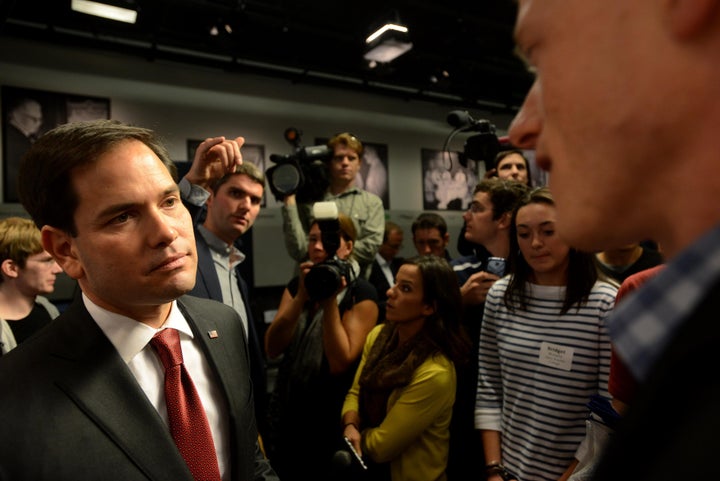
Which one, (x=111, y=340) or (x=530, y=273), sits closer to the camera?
(x=111, y=340)

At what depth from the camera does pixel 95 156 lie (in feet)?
3.59

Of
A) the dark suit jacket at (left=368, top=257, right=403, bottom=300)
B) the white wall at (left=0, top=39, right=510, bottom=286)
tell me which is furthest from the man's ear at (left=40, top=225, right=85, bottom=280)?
the white wall at (left=0, top=39, right=510, bottom=286)

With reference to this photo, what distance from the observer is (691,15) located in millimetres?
380

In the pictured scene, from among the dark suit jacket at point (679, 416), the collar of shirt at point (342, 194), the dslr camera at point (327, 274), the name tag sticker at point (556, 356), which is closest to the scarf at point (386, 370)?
the dslr camera at point (327, 274)

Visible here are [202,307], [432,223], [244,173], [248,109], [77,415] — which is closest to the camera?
[77,415]

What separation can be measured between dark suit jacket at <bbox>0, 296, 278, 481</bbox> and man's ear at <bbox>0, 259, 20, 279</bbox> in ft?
5.88

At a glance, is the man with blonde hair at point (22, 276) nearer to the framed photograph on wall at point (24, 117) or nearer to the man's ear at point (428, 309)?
the man's ear at point (428, 309)

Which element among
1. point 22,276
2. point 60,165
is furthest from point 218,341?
point 22,276

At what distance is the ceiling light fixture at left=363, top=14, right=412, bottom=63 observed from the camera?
17.1 feet

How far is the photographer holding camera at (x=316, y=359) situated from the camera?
231 centimetres

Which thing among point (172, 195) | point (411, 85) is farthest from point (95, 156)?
point (411, 85)

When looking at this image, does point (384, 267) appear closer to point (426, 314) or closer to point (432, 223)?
→ point (432, 223)

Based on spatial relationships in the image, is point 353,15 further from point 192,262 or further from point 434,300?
point 192,262

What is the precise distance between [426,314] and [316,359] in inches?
25.2
